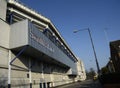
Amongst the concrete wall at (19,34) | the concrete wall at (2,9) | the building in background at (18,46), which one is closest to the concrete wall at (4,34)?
the building in background at (18,46)

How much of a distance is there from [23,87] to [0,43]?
6530 mm

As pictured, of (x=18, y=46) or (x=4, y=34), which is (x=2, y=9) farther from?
(x=18, y=46)

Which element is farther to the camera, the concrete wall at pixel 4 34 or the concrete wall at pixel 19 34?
the concrete wall at pixel 19 34

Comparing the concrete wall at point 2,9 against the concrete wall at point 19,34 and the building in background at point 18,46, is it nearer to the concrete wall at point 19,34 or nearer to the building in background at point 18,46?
the building in background at point 18,46

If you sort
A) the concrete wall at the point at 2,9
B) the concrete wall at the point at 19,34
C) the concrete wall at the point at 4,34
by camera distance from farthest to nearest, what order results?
the concrete wall at the point at 19,34 → the concrete wall at the point at 2,9 → the concrete wall at the point at 4,34

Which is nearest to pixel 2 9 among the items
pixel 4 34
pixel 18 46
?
pixel 4 34

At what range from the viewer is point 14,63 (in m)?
17.4

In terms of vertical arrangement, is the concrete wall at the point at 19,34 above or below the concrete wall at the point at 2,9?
below

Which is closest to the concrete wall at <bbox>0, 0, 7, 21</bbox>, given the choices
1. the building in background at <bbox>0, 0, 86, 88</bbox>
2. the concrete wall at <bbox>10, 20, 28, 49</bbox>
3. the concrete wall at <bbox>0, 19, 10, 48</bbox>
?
the building in background at <bbox>0, 0, 86, 88</bbox>

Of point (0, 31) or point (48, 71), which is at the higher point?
point (0, 31)

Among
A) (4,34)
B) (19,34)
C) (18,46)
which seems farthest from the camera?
(19,34)

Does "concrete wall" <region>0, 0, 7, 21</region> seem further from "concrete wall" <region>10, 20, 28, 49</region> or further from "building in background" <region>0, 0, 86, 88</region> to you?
"concrete wall" <region>10, 20, 28, 49</region>

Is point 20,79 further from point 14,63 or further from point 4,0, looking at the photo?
point 4,0

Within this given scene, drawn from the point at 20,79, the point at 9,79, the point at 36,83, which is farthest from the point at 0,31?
the point at 36,83
